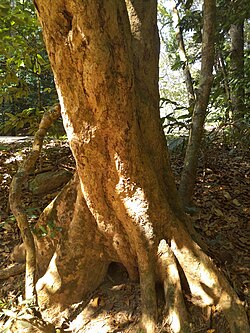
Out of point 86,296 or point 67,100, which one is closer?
point 67,100

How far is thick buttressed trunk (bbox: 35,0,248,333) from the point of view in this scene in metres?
2.15

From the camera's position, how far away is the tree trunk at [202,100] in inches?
143

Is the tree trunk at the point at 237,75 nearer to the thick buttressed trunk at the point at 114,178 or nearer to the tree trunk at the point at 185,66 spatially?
the tree trunk at the point at 185,66

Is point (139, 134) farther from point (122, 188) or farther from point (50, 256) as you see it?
point (50, 256)

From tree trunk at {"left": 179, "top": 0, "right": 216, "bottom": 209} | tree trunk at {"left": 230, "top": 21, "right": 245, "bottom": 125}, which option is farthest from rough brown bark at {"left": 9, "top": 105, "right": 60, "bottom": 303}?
tree trunk at {"left": 230, "top": 21, "right": 245, "bottom": 125}

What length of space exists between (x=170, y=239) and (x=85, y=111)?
128cm

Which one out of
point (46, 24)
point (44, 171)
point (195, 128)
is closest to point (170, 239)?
point (195, 128)

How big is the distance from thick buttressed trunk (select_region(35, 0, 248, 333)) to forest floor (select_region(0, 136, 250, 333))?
163mm

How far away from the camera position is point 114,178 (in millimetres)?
2562

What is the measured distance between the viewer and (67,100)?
2.31 m

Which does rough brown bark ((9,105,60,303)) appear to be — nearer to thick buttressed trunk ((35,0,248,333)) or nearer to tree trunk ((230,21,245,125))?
thick buttressed trunk ((35,0,248,333))

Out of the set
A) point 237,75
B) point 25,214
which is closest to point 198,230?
point 25,214

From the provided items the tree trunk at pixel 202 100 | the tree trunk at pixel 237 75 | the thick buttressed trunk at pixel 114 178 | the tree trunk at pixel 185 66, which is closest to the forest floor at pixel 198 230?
the thick buttressed trunk at pixel 114 178

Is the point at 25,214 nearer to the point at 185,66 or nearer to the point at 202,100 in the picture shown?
the point at 202,100
